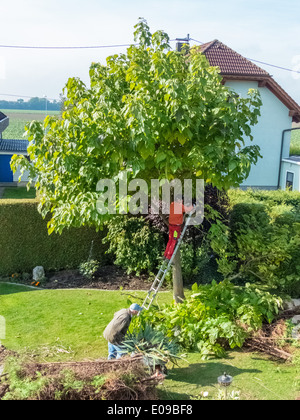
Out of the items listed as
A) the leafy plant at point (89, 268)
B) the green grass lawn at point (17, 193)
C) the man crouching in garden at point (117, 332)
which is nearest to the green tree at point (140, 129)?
the man crouching in garden at point (117, 332)

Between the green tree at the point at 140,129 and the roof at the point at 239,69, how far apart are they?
50.2 feet

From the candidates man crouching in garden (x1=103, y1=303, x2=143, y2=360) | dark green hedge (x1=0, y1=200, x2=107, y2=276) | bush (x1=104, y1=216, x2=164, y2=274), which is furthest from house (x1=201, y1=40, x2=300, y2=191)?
man crouching in garden (x1=103, y1=303, x2=143, y2=360)

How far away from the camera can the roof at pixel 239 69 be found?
2444cm

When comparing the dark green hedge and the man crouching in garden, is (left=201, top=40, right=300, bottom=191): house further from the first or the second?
the man crouching in garden

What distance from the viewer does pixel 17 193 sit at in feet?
88.5

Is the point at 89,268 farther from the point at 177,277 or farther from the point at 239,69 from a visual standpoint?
the point at 239,69

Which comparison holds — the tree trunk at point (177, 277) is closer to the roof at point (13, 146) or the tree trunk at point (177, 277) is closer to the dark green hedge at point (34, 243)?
the dark green hedge at point (34, 243)

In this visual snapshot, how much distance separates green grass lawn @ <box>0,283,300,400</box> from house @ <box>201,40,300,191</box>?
15730 millimetres

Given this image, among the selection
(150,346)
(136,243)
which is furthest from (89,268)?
(150,346)

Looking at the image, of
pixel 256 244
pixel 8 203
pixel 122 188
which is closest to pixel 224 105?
pixel 122 188

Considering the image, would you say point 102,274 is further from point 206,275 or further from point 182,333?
point 182,333

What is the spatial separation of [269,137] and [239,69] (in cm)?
401

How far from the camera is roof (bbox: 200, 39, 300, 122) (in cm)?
2444

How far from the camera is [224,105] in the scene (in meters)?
8.99
